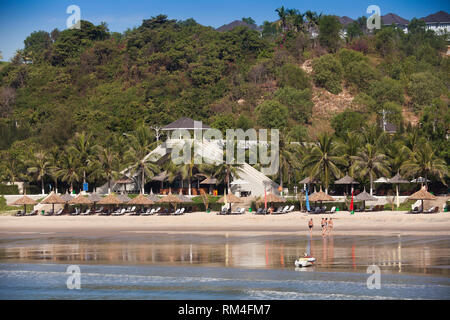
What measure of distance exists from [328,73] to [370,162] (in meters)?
60.2

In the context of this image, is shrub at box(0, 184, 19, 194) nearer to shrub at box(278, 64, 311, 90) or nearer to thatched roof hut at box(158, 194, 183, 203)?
thatched roof hut at box(158, 194, 183, 203)

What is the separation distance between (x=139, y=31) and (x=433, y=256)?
366 ft

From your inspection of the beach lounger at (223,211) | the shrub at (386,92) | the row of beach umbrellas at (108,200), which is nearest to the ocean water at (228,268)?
the beach lounger at (223,211)

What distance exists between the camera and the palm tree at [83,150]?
68938 mm

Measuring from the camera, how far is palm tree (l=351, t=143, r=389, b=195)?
56.2 meters

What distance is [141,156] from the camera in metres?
66.6

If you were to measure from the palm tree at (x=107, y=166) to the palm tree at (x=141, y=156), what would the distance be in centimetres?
134

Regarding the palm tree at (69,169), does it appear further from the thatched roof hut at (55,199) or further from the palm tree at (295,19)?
the palm tree at (295,19)

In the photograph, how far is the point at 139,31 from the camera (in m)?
135

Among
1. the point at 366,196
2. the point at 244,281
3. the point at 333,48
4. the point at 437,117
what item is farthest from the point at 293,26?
the point at 244,281

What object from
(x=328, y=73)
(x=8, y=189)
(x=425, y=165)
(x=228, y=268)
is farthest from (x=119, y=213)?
(x=328, y=73)

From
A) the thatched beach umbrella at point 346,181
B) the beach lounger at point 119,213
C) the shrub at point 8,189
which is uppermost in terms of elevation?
the thatched beach umbrella at point 346,181

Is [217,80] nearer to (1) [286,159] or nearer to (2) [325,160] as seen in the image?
(1) [286,159]

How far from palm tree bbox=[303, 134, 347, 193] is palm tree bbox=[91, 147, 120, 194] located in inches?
798
